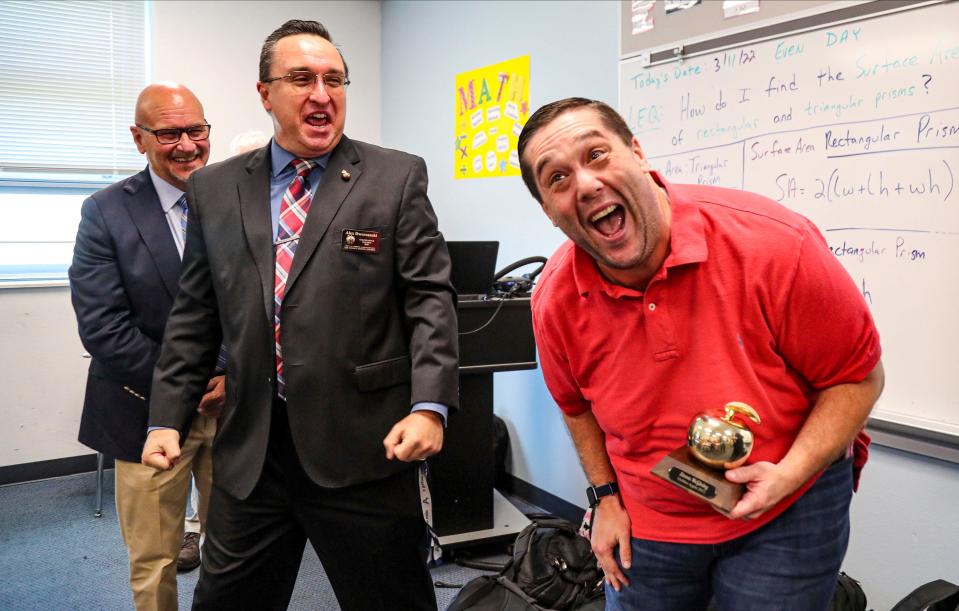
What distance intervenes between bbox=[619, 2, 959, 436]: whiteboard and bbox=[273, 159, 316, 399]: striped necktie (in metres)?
1.26

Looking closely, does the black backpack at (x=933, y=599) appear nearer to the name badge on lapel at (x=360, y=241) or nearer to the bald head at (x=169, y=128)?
the name badge on lapel at (x=360, y=241)

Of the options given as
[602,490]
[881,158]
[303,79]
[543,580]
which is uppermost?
[303,79]

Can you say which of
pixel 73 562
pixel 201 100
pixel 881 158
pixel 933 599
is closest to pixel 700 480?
pixel 933 599

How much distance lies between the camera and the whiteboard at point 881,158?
162 centimetres

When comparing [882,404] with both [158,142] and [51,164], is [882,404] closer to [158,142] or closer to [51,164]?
[158,142]

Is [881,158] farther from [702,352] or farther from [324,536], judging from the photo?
[324,536]

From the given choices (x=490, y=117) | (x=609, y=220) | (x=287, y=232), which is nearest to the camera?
(x=609, y=220)

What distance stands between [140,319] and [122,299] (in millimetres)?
65

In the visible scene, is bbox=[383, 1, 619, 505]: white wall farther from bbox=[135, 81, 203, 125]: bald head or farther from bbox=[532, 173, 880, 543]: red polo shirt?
bbox=[532, 173, 880, 543]: red polo shirt

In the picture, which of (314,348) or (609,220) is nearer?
(609,220)

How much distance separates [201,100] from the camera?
3.78 metres

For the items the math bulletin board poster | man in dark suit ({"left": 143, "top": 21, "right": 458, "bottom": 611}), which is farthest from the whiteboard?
the math bulletin board poster

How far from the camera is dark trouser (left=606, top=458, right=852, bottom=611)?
1015mm

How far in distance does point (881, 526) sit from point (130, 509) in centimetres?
191
